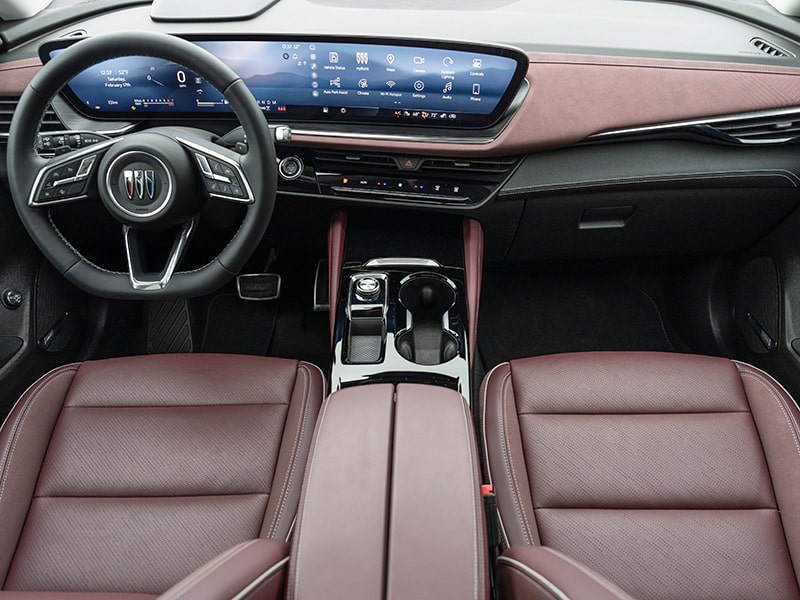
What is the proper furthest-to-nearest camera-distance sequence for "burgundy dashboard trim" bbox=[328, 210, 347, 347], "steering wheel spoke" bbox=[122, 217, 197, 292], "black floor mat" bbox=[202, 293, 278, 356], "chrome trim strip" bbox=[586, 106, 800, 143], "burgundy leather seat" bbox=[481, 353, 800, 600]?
"black floor mat" bbox=[202, 293, 278, 356] → "burgundy dashboard trim" bbox=[328, 210, 347, 347] → "chrome trim strip" bbox=[586, 106, 800, 143] → "steering wheel spoke" bbox=[122, 217, 197, 292] → "burgundy leather seat" bbox=[481, 353, 800, 600]

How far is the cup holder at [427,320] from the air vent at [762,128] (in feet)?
2.19

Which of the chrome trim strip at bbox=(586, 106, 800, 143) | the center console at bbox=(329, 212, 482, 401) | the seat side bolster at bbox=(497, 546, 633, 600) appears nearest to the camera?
the seat side bolster at bbox=(497, 546, 633, 600)

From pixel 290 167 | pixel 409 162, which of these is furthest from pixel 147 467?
pixel 409 162

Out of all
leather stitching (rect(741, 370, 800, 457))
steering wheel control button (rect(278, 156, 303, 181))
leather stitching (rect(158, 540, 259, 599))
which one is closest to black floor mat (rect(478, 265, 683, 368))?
leather stitching (rect(741, 370, 800, 457))

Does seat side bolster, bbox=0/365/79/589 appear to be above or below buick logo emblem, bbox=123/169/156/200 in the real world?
below

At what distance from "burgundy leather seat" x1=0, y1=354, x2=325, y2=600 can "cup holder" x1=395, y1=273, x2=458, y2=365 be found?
7.9 inches

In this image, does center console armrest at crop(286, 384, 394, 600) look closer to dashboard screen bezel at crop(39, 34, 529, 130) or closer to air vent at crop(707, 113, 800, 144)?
dashboard screen bezel at crop(39, 34, 529, 130)

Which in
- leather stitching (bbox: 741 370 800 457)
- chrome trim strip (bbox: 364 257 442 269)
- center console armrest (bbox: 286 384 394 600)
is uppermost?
chrome trim strip (bbox: 364 257 442 269)

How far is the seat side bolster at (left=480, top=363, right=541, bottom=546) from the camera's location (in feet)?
3.08

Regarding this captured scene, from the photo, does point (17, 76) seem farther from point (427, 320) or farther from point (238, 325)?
point (427, 320)

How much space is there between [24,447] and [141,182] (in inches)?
20.5

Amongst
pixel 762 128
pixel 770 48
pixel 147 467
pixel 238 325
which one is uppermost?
pixel 770 48

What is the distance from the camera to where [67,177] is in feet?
3.25

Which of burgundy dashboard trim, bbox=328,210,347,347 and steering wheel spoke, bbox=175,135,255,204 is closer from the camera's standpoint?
steering wheel spoke, bbox=175,135,255,204
